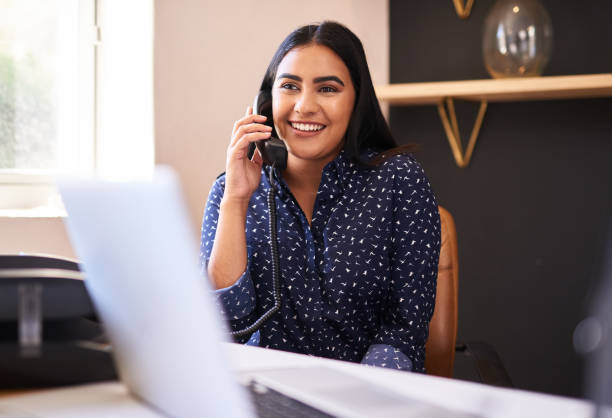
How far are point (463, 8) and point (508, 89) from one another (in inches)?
16.9

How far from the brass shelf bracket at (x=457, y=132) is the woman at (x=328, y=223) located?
0.75 m

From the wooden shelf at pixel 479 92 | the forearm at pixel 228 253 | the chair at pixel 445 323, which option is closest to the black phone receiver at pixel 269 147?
the forearm at pixel 228 253

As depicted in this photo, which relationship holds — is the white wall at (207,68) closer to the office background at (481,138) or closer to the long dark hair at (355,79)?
the office background at (481,138)

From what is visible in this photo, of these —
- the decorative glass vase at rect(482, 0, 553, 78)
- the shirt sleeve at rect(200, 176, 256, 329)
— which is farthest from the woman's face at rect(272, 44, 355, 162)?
the decorative glass vase at rect(482, 0, 553, 78)

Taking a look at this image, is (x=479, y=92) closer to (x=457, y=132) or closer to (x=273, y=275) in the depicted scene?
(x=457, y=132)

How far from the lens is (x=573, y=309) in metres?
2.29

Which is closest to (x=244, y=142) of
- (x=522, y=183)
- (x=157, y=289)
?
(x=157, y=289)

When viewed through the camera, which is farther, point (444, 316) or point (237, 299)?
point (444, 316)

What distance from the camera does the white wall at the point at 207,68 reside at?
2.11 metres

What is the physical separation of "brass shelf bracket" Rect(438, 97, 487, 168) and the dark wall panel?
32 millimetres

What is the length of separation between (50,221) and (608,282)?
1723mm

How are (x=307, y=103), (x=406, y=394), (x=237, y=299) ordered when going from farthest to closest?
(x=307, y=103)
(x=237, y=299)
(x=406, y=394)

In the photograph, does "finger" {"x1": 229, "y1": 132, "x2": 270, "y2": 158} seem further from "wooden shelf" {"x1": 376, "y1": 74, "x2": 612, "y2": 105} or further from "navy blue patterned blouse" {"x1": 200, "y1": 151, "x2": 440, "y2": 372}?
"wooden shelf" {"x1": 376, "y1": 74, "x2": 612, "y2": 105}

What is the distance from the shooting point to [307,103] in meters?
1.53
